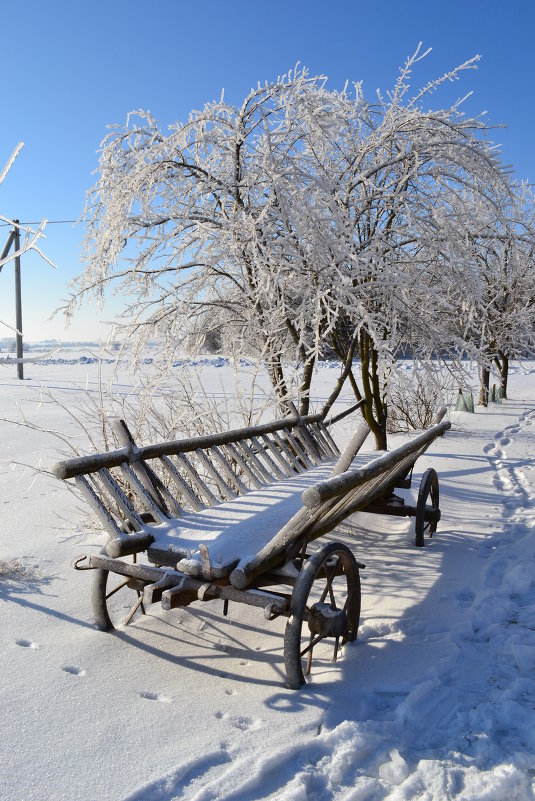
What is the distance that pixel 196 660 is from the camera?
304cm

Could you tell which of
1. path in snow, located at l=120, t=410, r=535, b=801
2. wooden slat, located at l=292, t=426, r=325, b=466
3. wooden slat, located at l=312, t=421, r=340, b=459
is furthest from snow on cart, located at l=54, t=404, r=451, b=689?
wooden slat, located at l=312, t=421, r=340, b=459

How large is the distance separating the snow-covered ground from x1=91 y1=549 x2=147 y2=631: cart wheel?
0.08m

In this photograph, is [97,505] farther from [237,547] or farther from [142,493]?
[237,547]

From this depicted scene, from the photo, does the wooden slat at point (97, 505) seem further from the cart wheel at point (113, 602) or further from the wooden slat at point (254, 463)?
the wooden slat at point (254, 463)

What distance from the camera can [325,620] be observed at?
2871 mm

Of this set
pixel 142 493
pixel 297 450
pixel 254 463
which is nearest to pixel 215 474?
pixel 254 463

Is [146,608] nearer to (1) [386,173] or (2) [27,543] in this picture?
(2) [27,543]

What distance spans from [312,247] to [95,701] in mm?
4029

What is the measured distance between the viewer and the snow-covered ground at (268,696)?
214 cm

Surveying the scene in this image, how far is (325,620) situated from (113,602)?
1.49 meters

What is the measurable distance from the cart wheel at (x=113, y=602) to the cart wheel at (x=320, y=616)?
82 centimetres

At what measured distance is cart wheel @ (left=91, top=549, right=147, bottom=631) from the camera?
3226 mm

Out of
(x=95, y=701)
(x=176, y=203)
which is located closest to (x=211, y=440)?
(x=95, y=701)

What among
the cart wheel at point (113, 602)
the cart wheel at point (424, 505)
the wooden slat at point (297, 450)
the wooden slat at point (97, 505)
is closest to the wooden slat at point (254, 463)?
the wooden slat at point (297, 450)
